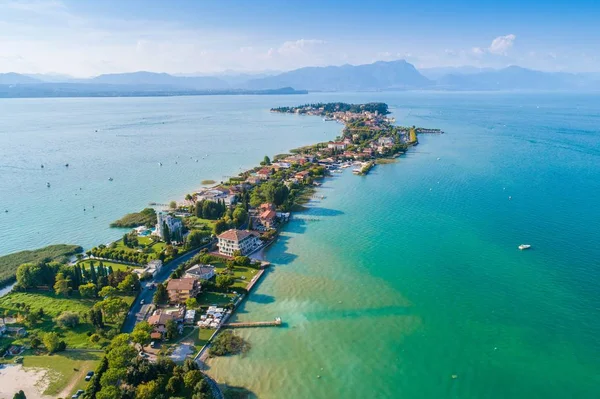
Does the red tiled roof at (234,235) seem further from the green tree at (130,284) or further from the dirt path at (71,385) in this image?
the dirt path at (71,385)

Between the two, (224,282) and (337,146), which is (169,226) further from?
(337,146)

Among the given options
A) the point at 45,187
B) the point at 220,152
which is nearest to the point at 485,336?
the point at 45,187

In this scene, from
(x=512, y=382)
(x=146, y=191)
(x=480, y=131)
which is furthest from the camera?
(x=480, y=131)

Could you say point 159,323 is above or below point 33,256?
above

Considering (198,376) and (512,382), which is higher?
(198,376)

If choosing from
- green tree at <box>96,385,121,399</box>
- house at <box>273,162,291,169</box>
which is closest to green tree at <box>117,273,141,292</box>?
green tree at <box>96,385,121,399</box>

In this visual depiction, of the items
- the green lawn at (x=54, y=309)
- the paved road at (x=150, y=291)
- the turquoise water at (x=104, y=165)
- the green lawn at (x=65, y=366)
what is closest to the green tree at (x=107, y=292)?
the green lawn at (x=54, y=309)

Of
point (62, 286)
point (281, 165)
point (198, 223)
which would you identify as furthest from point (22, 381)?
point (281, 165)

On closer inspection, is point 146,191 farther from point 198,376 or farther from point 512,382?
point 512,382
